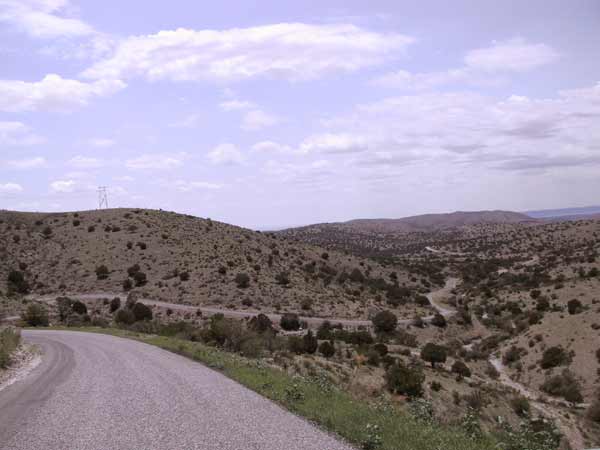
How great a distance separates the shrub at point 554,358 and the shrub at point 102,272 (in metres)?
52.2

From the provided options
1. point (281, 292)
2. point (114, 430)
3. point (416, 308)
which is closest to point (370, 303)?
point (416, 308)

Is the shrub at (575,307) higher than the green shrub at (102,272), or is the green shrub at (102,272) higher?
the green shrub at (102,272)

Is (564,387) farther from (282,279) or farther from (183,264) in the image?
(183,264)

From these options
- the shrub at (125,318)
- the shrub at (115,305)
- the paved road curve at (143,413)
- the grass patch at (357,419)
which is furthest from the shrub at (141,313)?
the grass patch at (357,419)

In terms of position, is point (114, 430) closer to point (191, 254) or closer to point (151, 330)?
point (151, 330)

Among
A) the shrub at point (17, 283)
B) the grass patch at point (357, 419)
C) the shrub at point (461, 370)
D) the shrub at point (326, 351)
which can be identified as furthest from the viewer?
the shrub at point (17, 283)

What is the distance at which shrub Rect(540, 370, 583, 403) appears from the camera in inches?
1187

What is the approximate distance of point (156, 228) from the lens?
85.3 m

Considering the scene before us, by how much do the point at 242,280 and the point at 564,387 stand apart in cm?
4223

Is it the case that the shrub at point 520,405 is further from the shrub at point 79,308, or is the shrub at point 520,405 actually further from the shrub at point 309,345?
the shrub at point 79,308

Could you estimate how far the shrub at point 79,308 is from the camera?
52.9 m

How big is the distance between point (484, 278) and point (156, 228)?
55.5 meters

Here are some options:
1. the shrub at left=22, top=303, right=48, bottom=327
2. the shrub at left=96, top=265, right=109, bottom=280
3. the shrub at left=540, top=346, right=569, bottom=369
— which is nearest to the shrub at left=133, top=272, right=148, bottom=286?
the shrub at left=96, top=265, right=109, bottom=280

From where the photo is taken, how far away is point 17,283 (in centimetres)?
6350
